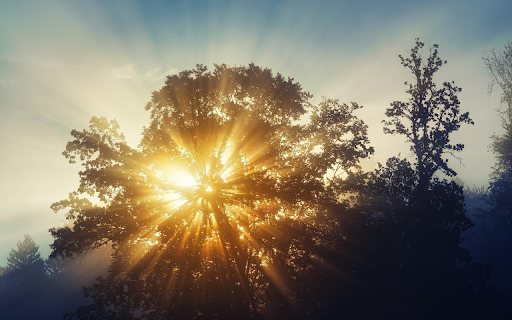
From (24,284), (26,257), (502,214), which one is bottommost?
(502,214)

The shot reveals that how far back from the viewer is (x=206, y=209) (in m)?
14.4

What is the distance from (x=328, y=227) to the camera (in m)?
16.8

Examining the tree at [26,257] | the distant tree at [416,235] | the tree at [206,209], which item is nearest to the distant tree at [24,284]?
the tree at [26,257]

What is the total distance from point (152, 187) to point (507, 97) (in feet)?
164

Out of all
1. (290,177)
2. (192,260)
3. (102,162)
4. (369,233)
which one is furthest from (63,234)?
(369,233)

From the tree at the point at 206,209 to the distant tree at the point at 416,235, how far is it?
10.3ft

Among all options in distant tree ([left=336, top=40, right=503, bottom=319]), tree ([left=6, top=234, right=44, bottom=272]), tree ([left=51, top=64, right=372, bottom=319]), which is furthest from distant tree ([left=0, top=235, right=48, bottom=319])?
distant tree ([left=336, top=40, right=503, bottom=319])

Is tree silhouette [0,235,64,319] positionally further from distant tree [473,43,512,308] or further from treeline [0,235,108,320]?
distant tree [473,43,512,308]

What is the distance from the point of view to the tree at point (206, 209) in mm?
14031

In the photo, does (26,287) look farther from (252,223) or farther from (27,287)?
(252,223)

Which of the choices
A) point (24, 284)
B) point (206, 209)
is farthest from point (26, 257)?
point (206, 209)

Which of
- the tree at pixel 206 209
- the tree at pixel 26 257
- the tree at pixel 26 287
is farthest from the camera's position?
the tree at pixel 26 257

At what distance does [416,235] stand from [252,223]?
42.0 ft

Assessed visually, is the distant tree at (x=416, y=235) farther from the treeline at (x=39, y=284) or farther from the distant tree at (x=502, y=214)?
the treeline at (x=39, y=284)
